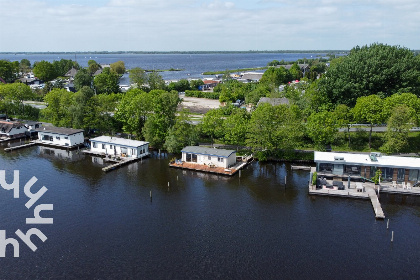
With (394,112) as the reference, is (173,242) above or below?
below

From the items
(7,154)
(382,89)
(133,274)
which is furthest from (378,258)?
(7,154)

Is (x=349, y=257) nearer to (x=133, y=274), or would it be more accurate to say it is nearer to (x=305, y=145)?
(x=133, y=274)

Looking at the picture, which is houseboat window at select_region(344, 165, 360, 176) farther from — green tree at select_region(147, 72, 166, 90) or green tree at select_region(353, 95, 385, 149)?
green tree at select_region(147, 72, 166, 90)

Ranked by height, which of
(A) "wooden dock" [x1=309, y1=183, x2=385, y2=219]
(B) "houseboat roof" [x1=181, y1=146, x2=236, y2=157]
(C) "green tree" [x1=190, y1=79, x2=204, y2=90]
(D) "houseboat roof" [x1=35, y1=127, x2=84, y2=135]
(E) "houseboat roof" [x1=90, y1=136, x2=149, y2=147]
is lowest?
(A) "wooden dock" [x1=309, y1=183, x2=385, y2=219]

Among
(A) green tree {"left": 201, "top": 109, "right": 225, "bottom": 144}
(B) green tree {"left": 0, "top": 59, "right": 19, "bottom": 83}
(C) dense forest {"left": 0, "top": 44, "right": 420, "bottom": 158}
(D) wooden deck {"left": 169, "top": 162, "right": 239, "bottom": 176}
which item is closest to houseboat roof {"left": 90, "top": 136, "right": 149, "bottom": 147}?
(C) dense forest {"left": 0, "top": 44, "right": 420, "bottom": 158}

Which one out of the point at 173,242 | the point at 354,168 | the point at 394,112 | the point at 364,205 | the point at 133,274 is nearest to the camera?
the point at 133,274

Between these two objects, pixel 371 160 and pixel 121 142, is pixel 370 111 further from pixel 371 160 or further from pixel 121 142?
pixel 121 142
